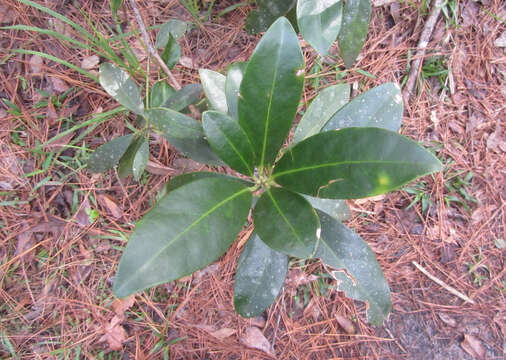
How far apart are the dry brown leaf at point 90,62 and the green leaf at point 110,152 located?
58 cm

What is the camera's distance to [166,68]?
1198 millimetres

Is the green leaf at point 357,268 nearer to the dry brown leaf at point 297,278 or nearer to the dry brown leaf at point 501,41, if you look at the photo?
the dry brown leaf at point 297,278

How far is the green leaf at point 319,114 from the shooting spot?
43.6 inches

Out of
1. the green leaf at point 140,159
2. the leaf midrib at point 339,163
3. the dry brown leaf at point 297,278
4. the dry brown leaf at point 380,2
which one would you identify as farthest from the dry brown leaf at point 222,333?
the dry brown leaf at point 380,2

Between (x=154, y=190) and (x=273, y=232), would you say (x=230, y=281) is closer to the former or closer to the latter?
(x=154, y=190)

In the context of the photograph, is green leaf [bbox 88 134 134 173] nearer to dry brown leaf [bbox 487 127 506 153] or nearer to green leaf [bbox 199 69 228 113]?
green leaf [bbox 199 69 228 113]

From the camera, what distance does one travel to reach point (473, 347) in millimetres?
1509

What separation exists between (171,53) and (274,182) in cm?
60

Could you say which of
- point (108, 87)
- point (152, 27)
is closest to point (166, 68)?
point (108, 87)

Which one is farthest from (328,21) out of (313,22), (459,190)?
(459,190)

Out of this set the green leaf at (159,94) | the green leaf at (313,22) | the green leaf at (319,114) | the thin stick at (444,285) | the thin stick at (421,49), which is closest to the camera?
the green leaf at (313,22)

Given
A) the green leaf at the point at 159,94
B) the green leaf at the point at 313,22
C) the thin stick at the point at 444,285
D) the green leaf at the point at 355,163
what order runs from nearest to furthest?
1. the green leaf at the point at 355,163
2. the green leaf at the point at 313,22
3. the green leaf at the point at 159,94
4. the thin stick at the point at 444,285

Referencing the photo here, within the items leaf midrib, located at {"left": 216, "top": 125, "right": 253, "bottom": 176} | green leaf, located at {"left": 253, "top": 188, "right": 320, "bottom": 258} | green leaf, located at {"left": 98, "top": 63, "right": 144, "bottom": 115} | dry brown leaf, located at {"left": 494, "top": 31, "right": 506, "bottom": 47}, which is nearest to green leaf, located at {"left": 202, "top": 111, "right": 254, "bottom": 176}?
leaf midrib, located at {"left": 216, "top": 125, "right": 253, "bottom": 176}

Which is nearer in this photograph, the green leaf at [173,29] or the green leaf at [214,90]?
the green leaf at [214,90]
